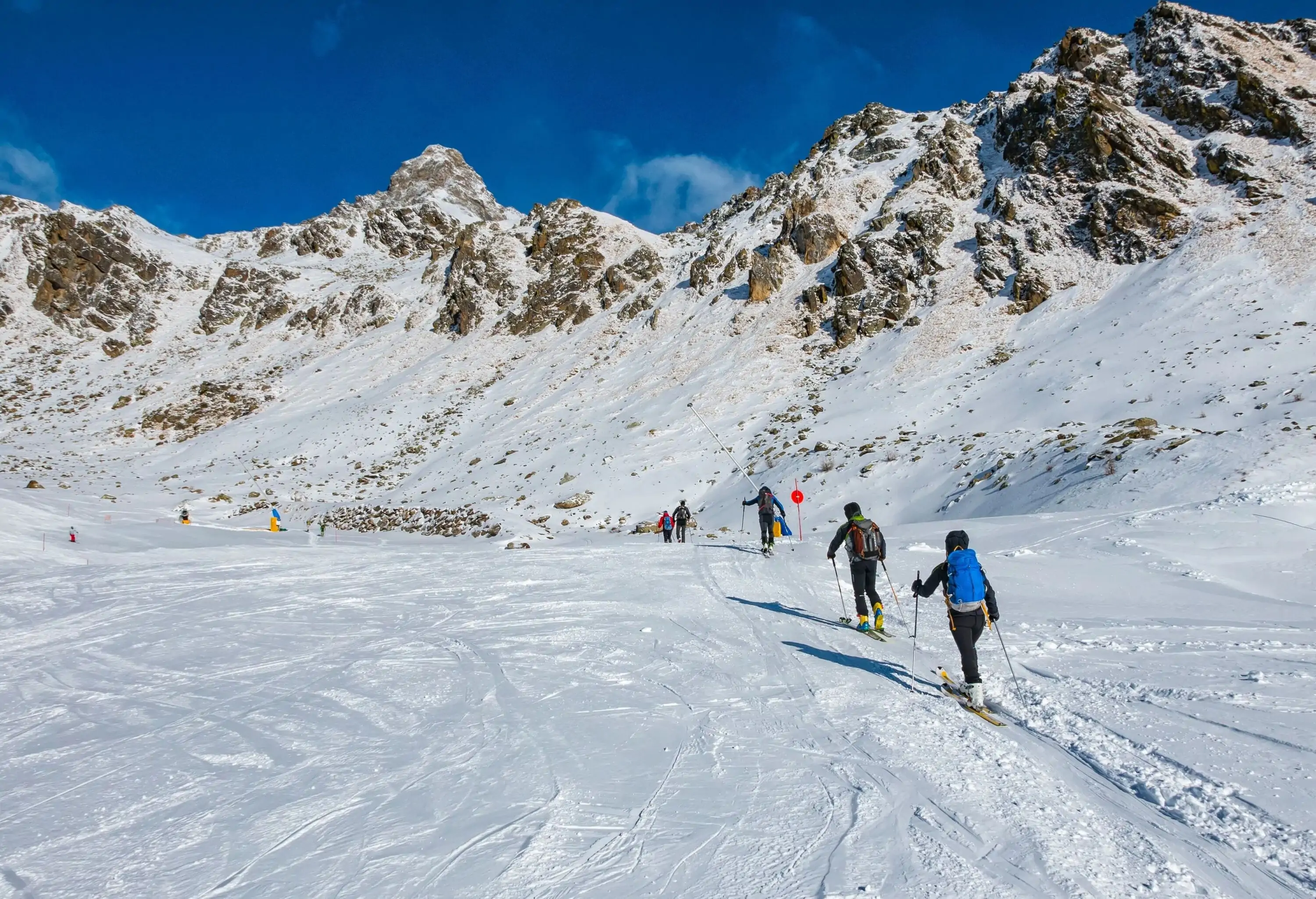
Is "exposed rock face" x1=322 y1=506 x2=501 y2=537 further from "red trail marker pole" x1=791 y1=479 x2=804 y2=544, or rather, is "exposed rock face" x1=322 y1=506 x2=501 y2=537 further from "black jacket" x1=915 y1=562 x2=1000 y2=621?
"black jacket" x1=915 y1=562 x2=1000 y2=621

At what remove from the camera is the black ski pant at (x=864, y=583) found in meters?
8.70

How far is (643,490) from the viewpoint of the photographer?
29844mm

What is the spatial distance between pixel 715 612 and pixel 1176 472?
13.4 metres

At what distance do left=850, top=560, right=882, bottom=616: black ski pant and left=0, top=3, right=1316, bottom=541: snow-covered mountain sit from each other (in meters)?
10.9

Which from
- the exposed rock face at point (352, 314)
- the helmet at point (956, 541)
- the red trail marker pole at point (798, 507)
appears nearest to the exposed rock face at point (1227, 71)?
the red trail marker pole at point (798, 507)

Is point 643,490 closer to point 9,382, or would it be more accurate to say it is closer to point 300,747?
point 300,747

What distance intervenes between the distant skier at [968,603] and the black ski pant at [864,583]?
7.32 feet

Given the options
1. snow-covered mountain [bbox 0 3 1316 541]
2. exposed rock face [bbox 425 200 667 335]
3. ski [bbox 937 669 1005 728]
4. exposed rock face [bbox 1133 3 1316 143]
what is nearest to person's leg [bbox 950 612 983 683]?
ski [bbox 937 669 1005 728]

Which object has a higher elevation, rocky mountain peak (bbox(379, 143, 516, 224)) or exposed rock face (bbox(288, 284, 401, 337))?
rocky mountain peak (bbox(379, 143, 516, 224))

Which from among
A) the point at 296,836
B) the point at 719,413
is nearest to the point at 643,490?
the point at 719,413

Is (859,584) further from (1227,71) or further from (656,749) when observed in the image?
(1227,71)

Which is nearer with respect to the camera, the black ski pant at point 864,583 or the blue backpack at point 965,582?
the blue backpack at point 965,582

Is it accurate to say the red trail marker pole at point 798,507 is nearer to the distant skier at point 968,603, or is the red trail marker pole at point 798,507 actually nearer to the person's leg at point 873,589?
the person's leg at point 873,589

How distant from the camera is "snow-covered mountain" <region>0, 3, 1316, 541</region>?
23.2 m
